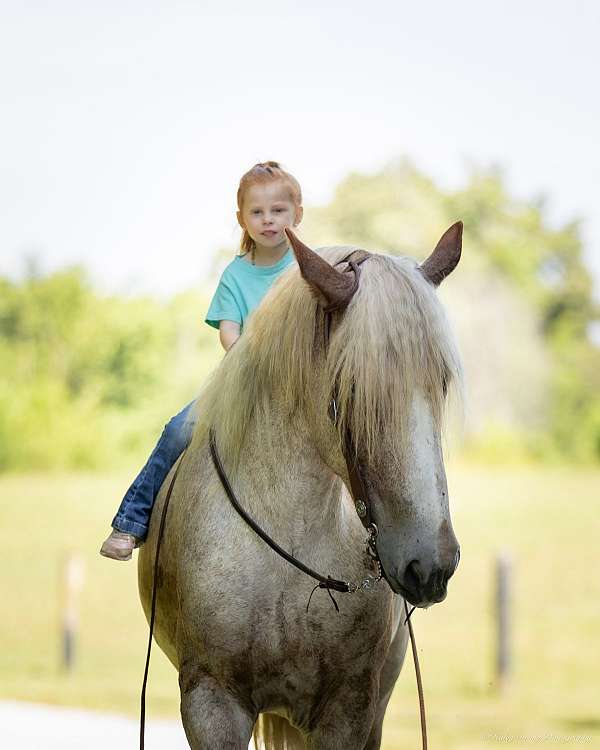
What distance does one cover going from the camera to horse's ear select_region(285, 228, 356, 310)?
108 inches

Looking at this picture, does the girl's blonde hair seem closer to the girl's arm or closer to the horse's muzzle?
the girl's arm

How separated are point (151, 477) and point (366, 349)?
3.88ft

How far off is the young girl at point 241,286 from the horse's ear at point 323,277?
2.66 ft

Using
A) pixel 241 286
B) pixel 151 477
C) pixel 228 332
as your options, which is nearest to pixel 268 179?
pixel 241 286

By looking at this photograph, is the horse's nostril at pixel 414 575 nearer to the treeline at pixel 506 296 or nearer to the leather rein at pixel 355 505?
the leather rein at pixel 355 505

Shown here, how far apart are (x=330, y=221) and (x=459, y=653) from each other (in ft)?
63.0

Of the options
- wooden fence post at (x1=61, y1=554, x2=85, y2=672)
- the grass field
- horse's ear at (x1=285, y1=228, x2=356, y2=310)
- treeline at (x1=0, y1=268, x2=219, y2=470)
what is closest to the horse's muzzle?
horse's ear at (x1=285, y1=228, x2=356, y2=310)

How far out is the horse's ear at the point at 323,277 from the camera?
2.74 meters

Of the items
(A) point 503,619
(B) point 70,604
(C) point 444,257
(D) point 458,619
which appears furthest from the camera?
(D) point 458,619

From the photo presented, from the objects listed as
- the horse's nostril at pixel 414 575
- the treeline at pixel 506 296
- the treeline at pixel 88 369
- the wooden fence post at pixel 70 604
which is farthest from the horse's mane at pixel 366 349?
the treeline at pixel 506 296

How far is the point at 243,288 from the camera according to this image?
12.0 feet

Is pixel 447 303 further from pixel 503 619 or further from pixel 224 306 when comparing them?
pixel 224 306

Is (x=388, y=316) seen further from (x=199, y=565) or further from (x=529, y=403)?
(x=529, y=403)

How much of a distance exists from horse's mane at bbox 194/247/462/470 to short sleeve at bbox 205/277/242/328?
19.3 inches
